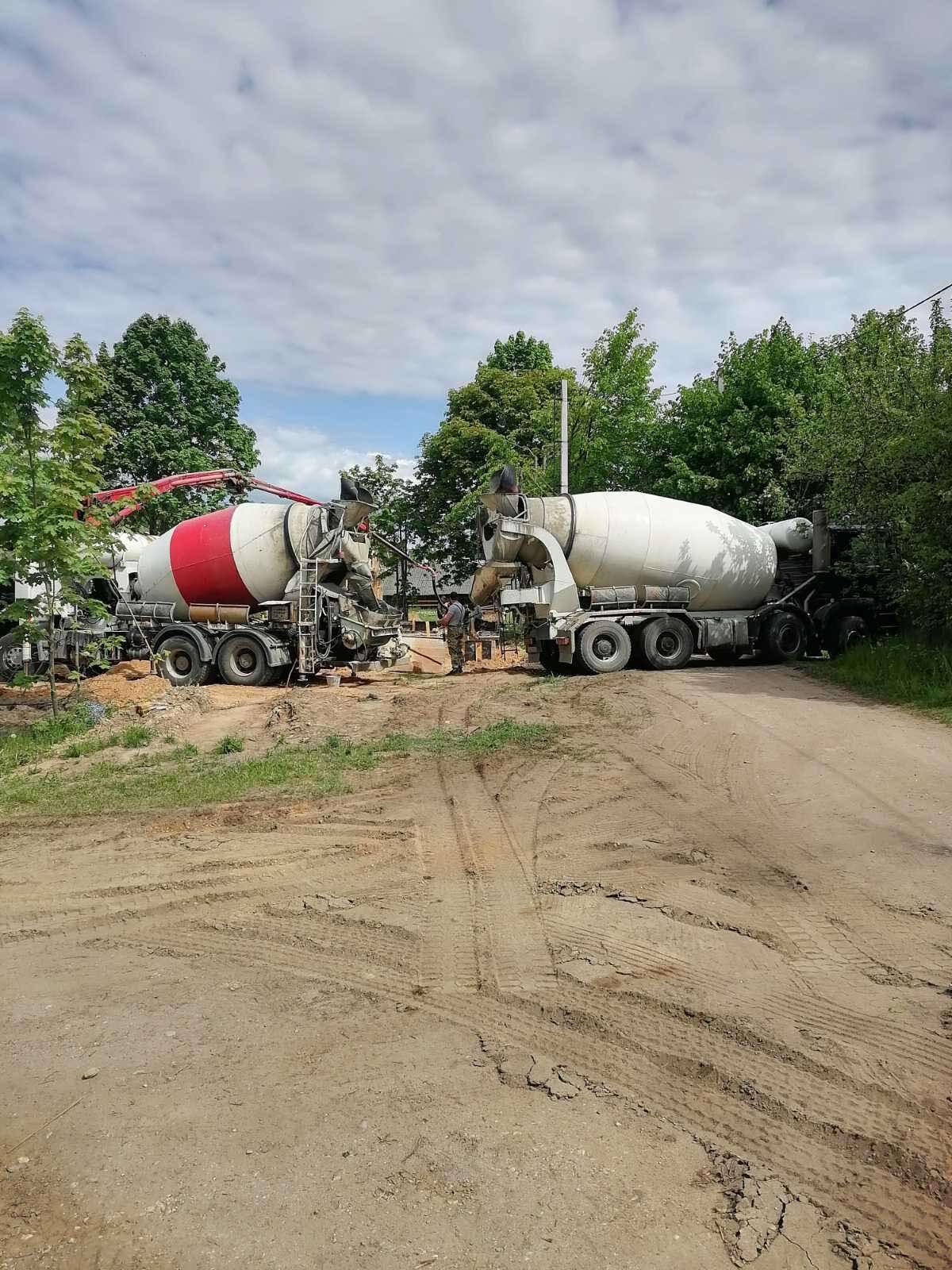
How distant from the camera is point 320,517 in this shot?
52.0ft

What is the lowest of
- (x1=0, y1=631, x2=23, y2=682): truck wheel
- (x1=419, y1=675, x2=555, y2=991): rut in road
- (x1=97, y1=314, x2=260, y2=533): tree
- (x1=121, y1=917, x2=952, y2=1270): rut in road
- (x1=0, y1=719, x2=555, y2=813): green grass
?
(x1=121, y1=917, x2=952, y2=1270): rut in road

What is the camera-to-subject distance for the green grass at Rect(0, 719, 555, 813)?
25.5 ft

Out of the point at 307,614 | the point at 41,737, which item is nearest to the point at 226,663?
the point at 307,614

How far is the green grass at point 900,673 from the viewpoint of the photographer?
34.0 ft

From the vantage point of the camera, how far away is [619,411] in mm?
24875

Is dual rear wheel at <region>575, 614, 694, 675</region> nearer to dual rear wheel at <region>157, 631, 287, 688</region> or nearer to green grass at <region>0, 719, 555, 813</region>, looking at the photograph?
green grass at <region>0, 719, 555, 813</region>

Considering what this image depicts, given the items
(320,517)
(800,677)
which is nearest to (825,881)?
(800,677)

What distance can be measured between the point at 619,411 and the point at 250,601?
13.7 meters

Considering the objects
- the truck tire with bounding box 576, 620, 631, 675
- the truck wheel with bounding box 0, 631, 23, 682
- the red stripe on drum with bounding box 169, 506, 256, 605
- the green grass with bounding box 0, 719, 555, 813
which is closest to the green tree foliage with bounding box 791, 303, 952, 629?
the truck tire with bounding box 576, 620, 631, 675

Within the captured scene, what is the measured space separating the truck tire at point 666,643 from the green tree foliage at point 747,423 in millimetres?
7291

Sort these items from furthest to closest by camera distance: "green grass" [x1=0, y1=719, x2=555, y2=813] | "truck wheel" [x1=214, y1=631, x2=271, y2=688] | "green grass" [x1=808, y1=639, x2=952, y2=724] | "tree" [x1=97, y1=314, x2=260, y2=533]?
1. "tree" [x1=97, y1=314, x2=260, y2=533]
2. "truck wheel" [x1=214, y1=631, x2=271, y2=688]
3. "green grass" [x1=808, y1=639, x2=952, y2=724]
4. "green grass" [x1=0, y1=719, x2=555, y2=813]

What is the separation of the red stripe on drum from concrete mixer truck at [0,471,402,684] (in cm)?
2

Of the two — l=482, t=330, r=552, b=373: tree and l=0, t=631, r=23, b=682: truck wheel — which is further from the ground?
l=482, t=330, r=552, b=373: tree

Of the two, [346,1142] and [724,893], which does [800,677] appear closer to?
[724,893]
